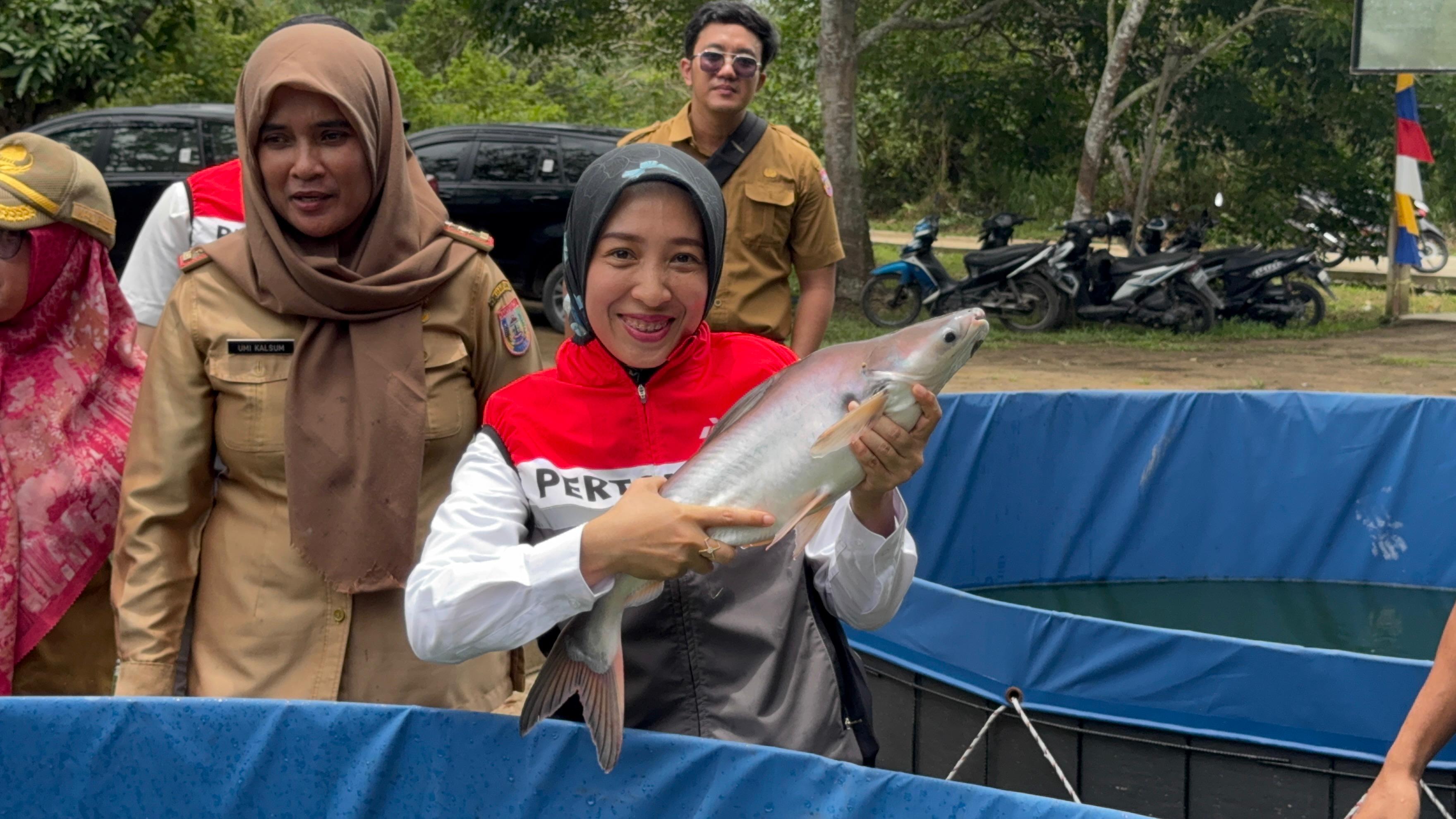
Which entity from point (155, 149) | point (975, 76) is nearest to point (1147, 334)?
point (975, 76)

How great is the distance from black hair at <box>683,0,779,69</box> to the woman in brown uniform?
2054 mm

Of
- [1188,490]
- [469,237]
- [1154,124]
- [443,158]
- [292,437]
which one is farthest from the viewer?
[1154,124]

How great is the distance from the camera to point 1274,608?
5.26 m

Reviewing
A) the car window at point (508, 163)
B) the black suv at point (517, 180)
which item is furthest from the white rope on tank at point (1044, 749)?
the car window at point (508, 163)

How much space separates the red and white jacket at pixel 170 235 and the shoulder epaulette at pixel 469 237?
50cm

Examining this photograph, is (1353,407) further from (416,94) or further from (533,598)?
(416,94)

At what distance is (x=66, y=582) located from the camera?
2.54 m

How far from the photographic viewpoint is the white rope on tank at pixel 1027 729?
9.48 ft

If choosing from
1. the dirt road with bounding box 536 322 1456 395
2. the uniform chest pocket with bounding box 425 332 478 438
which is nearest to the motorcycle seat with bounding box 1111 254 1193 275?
the dirt road with bounding box 536 322 1456 395

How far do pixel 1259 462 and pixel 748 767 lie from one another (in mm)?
4207

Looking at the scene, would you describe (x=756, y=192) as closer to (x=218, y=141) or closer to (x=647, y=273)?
(x=647, y=273)

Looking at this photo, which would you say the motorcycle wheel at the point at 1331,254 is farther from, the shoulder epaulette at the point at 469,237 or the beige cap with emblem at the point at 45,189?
the beige cap with emblem at the point at 45,189

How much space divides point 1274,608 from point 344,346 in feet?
12.9

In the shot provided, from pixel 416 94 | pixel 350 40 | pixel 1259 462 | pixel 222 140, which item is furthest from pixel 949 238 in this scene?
pixel 350 40
